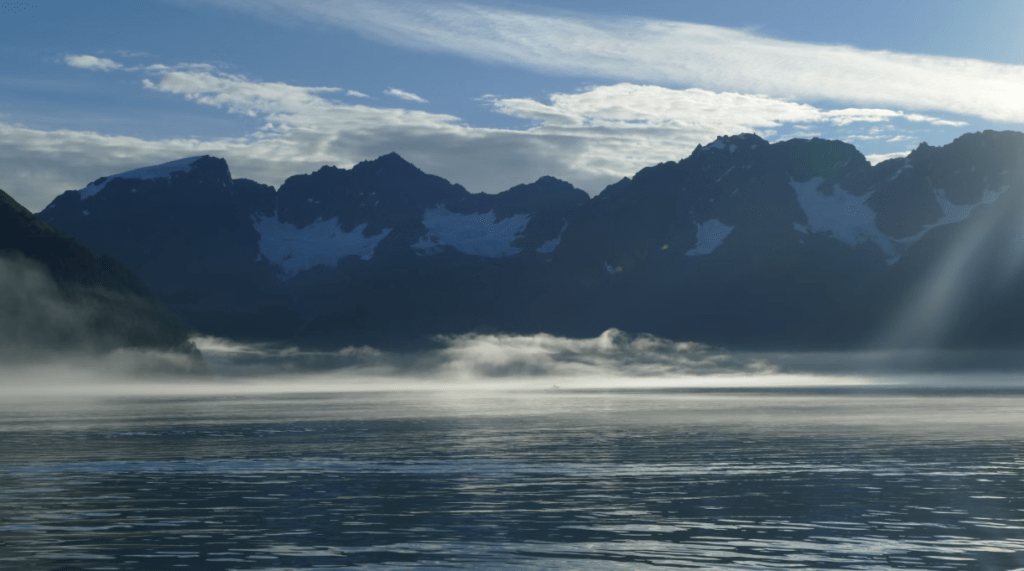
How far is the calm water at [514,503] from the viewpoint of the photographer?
43562 millimetres

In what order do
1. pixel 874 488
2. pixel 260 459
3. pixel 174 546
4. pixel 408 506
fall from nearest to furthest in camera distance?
pixel 174 546 < pixel 408 506 < pixel 874 488 < pixel 260 459

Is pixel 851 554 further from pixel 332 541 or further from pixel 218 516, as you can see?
pixel 218 516

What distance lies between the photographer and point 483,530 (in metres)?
49.8

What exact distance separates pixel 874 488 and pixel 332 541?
3550 cm

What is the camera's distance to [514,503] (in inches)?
2331

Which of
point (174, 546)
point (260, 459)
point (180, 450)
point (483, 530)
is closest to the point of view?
point (174, 546)

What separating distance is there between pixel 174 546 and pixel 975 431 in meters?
106

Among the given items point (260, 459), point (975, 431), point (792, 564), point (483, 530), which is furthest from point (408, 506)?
point (975, 431)

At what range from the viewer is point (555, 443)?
108m

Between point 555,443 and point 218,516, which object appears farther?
point 555,443

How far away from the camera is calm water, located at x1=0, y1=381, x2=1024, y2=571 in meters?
43.6

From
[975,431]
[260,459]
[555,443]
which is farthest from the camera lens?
[975,431]

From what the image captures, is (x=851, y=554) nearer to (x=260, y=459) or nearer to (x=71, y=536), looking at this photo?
(x=71, y=536)

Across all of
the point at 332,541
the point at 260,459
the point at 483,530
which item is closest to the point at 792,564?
the point at 483,530
